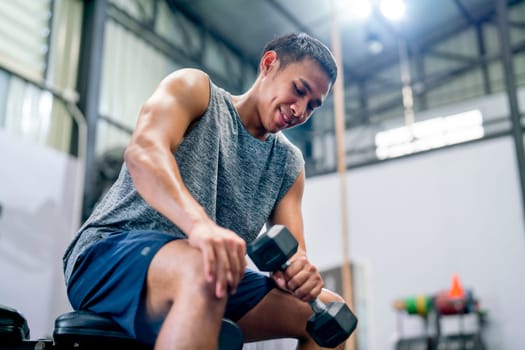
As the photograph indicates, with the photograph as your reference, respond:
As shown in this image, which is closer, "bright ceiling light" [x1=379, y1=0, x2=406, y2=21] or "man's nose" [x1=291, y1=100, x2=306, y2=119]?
"man's nose" [x1=291, y1=100, x2=306, y2=119]

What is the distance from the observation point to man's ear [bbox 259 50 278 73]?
5.45 ft

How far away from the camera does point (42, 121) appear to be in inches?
213

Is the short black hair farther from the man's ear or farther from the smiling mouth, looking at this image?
the smiling mouth

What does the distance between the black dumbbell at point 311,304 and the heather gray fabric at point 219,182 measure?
0.88ft

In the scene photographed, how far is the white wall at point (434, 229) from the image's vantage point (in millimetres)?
5648

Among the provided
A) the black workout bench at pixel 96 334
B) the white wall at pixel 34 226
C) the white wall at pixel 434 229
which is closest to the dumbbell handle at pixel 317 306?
the black workout bench at pixel 96 334

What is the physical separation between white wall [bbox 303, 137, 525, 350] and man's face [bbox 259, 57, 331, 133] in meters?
4.74

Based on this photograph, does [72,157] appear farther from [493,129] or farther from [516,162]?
[493,129]

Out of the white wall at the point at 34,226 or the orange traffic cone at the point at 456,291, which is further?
the orange traffic cone at the point at 456,291

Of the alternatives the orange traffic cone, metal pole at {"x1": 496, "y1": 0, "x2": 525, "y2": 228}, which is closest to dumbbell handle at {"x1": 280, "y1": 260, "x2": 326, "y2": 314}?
the orange traffic cone

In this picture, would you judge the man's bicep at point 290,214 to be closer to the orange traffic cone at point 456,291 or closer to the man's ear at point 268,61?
the man's ear at point 268,61

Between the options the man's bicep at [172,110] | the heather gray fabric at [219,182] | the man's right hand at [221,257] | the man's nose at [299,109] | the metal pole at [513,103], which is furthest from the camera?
the metal pole at [513,103]

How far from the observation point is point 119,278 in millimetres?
1132

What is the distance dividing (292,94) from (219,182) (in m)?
0.34
